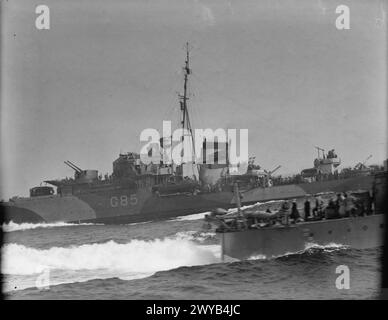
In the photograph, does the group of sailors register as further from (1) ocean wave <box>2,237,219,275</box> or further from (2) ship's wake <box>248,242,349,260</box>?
(1) ocean wave <box>2,237,219,275</box>

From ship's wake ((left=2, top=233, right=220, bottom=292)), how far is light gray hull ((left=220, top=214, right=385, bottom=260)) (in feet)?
4.50

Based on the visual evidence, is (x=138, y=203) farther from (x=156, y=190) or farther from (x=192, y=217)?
(x=192, y=217)

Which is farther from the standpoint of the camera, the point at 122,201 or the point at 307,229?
the point at 122,201

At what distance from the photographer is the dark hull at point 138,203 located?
34969mm

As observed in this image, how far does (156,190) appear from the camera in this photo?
1503 inches

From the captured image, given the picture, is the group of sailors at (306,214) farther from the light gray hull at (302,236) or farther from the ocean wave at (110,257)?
the ocean wave at (110,257)

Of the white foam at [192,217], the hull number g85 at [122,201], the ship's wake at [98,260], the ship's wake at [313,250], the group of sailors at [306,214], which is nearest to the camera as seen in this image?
the ship's wake at [98,260]

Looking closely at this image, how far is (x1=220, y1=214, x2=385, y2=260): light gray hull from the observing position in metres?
17.6

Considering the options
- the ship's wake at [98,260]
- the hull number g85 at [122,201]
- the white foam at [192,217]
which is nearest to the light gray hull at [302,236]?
the ship's wake at [98,260]

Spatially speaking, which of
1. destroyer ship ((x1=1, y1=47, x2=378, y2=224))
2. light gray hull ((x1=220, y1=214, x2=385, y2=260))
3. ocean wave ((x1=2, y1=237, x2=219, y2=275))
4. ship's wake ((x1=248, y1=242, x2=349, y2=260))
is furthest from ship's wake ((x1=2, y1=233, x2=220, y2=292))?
destroyer ship ((x1=1, y1=47, x2=378, y2=224))

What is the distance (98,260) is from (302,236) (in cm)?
835

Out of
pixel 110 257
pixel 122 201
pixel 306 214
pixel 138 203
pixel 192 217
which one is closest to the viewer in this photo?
pixel 306 214

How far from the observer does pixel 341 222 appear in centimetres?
1778

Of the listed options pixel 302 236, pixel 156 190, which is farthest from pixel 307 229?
pixel 156 190
